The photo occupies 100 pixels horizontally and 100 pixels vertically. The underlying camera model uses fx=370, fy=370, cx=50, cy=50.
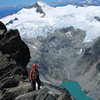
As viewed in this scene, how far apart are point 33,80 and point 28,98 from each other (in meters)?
3.67

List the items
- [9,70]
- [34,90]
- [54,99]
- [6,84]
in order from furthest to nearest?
[9,70]
[6,84]
[34,90]
[54,99]

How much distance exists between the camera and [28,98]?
41719 mm

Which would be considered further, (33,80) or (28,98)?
(33,80)

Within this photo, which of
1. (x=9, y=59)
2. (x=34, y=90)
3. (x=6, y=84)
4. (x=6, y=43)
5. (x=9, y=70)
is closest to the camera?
(x=34, y=90)

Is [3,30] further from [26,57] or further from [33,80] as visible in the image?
A: [33,80]

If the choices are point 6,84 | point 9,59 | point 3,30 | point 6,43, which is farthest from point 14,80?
point 3,30

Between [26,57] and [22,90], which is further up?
[22,90]

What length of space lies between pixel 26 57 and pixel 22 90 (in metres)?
25.7

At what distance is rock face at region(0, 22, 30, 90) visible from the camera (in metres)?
47.8

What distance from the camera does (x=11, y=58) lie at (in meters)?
56.1

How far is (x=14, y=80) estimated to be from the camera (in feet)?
156

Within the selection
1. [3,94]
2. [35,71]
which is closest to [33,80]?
[35,71]

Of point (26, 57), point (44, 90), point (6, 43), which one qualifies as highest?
point (44, 90)

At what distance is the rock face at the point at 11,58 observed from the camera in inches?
1880
